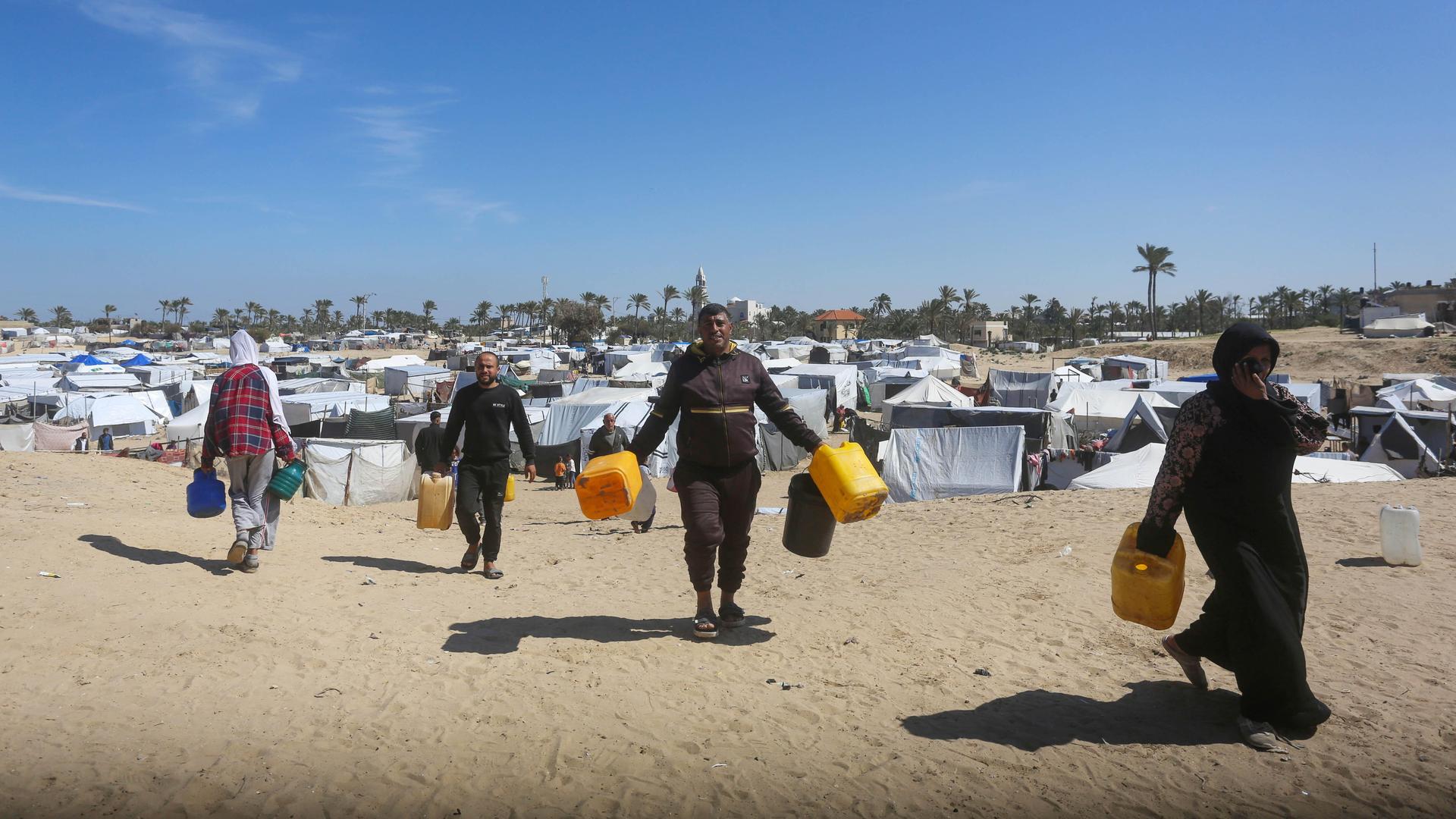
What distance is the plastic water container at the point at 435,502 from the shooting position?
263 inches

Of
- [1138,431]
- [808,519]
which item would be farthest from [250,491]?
[1138,431]

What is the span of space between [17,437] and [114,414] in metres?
9.55

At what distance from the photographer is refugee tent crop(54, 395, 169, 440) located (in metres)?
28.9

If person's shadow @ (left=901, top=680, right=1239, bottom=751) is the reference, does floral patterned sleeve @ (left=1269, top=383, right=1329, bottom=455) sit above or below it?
above

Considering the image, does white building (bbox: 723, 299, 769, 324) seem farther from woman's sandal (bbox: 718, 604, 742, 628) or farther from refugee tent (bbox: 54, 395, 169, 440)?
woman's sandal (bbox: 718, 604, 742, 628)

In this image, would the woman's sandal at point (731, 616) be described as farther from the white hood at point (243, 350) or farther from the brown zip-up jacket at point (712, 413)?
the white hood at point (243, 350)

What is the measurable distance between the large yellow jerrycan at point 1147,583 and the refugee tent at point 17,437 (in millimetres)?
23977

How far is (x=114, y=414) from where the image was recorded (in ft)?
97.2

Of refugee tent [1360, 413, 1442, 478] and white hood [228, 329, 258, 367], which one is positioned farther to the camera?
refugee tent [1360, 413, 1442, 478]

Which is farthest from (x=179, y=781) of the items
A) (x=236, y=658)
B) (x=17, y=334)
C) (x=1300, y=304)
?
(x=17, y=334)

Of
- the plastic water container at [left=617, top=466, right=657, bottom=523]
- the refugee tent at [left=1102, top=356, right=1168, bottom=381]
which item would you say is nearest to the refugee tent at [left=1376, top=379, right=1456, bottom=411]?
the refugee tent at [left=1102, top=356, right=1168, bottom=381]

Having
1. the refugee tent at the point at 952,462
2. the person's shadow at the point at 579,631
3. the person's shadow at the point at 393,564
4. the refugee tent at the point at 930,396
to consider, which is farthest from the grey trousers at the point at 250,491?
the refugee tent at the point at 930,396

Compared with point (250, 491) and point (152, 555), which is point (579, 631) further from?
point (152, 555)

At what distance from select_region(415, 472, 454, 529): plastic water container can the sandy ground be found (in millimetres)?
417
